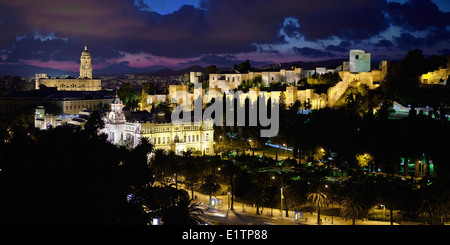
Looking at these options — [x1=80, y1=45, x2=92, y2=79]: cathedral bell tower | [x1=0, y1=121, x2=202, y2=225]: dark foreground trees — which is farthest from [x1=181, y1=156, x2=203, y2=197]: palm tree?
[x1=80, y1=45, x2=92, y2=79]: cathedral bell tower

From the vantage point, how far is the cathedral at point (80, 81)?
325 feet

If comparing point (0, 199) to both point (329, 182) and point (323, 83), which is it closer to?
point (329, 182)

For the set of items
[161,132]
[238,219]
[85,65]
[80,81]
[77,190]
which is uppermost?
[85,65]

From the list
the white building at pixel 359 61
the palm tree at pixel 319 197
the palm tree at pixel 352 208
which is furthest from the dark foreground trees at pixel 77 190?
the white building at pixel 359 61

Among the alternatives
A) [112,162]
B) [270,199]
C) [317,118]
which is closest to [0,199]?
[112,162]

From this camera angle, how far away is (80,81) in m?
103

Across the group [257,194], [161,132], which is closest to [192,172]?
[257,194]

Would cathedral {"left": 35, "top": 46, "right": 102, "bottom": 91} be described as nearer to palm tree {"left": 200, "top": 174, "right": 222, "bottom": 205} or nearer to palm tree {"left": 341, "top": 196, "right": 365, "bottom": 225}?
palm tree {"left": 200, "top": 174, "right": 222, "bottom": 205}

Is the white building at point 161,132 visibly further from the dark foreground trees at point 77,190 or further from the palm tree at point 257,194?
the dark foreground trees at point 77,190

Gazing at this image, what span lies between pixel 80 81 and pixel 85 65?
33.8 feet

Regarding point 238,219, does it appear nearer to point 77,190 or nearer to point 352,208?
point 352,208

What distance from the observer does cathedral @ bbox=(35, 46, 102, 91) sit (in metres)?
99.1
